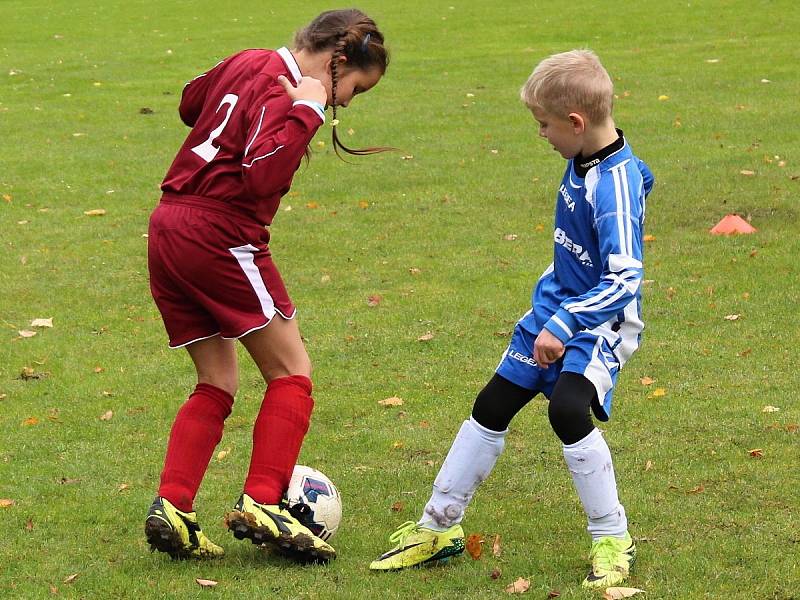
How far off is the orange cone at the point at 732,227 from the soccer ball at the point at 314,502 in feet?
18.8

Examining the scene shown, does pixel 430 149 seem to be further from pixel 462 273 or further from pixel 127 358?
pixel 127 358

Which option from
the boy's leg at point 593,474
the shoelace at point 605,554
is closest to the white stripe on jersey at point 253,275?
the boy's leg at point 593,474

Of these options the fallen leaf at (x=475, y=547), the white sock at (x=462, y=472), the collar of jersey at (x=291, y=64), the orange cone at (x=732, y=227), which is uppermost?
the collar of jersey at (x=291, y=64)

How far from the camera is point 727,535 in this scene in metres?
4.61

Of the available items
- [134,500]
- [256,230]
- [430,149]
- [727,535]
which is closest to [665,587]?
[727,535]

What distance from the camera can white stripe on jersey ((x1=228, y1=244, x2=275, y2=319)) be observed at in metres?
4.37

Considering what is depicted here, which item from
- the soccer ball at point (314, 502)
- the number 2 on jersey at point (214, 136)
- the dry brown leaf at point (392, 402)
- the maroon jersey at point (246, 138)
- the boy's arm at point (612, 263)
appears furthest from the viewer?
the dry brown leaf at point (392, 402)

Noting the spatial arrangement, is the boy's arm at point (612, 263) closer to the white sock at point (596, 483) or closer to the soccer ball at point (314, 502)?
the white sock at point (596, 483)

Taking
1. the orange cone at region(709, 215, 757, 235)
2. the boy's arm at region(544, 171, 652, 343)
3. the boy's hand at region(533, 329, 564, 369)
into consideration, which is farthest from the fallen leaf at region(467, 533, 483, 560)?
the orange cone at region(709, 215, 757, 235)

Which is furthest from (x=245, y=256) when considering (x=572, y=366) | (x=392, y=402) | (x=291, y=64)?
(x=392, y=402)

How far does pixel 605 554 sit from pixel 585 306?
868 mm

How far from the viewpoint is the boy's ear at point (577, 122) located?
411 centimetres

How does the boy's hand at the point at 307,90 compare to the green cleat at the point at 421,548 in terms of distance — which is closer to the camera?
the boy's hand at the point at 307,90

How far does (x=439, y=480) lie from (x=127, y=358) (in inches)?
137
